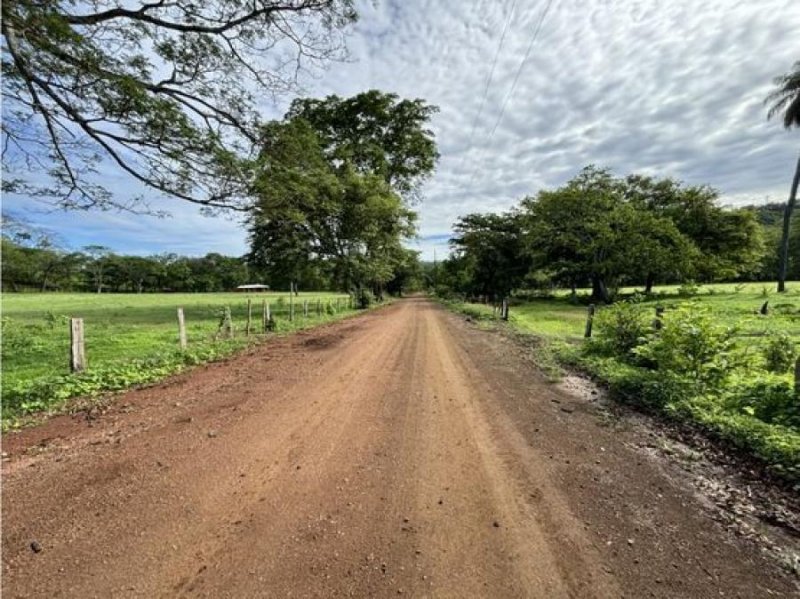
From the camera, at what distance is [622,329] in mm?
8727

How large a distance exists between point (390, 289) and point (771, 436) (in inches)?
2718

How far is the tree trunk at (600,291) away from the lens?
104 ft

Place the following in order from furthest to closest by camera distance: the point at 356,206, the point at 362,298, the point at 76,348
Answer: the point at 362,298
the point at 356,206
the point at 76,348

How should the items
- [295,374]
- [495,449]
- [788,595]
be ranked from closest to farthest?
[788,595] → [495,449] → [295,374]

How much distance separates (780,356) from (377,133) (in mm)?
29382

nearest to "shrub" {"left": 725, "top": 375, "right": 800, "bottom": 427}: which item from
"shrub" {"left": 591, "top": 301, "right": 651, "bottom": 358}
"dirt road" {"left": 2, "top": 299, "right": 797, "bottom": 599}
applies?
"dirt road" {"left": 2, "top": 299, "right": 797, "bottom": 599}

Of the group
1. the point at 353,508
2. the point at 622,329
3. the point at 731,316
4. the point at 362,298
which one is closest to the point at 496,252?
the point at 362,298

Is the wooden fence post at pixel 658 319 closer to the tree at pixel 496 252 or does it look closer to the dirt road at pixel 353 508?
the dirt road at pixel 353 508

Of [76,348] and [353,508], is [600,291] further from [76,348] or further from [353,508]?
[353,508]

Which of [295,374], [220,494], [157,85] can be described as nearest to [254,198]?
[157,85]

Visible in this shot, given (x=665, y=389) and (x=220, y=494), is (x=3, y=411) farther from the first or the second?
(x=665, y=389)

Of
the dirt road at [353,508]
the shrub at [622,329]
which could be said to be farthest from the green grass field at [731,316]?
the dirt road at [353,508]

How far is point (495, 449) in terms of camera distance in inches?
162

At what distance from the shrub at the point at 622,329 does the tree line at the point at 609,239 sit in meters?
20.5
